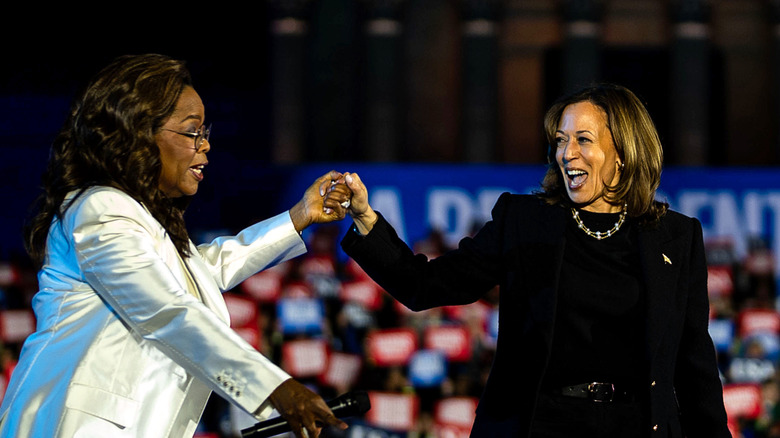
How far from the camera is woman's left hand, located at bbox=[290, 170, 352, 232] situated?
2607 millimetres

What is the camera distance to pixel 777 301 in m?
7.62

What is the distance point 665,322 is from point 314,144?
870cm

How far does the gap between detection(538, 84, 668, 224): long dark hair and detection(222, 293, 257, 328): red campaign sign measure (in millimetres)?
5687

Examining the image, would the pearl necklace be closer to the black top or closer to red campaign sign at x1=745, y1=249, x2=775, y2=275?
the black top

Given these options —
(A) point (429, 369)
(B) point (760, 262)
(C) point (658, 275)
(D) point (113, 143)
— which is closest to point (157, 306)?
(D) point (113, 143)

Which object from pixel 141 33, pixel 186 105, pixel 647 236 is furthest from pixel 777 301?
pixel 141 33

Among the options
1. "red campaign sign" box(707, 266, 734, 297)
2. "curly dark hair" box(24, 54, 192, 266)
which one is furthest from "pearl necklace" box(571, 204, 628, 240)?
"red campaign sign" box(707, 266, 734, 297)

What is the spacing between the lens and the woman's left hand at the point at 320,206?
2.61 m

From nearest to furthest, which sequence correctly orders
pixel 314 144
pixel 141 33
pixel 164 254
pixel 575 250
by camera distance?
pixel 164 254, pixel 575 250, pixel 314 144, pixel 141 33

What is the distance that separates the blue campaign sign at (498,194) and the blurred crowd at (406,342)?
0.44 feet

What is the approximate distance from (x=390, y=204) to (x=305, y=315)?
1.10 m

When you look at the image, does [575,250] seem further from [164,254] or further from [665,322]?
[164,254]

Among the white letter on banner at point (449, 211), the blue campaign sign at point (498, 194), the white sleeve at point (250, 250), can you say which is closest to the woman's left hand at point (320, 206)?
the white sleeve at point (250, 250)

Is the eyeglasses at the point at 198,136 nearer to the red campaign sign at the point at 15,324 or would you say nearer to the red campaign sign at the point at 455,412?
the red campaign sign at the point at 455,412
